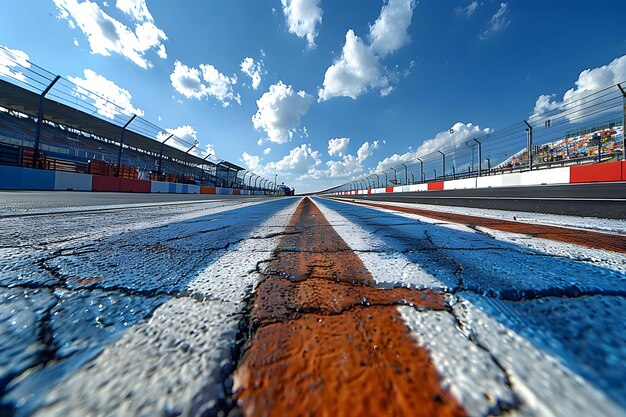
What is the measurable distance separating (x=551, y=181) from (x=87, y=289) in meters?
9.43

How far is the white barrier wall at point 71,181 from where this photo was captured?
9.07 m

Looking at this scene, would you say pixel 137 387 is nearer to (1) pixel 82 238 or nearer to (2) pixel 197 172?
(1) pixel 82 238

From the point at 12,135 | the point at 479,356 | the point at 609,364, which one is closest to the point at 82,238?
the point at 479,356

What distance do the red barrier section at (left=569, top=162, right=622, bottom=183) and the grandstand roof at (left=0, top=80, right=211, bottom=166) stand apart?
27.1 meters

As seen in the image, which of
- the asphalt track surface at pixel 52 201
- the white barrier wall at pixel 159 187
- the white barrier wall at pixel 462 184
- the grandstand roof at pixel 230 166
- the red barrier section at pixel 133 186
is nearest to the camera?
the asphalt track surface at pixel 52 201

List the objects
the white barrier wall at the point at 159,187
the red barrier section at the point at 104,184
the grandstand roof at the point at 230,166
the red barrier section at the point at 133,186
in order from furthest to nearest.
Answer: the grandstand roof at the point at 230,166, the white barrier wall at the point at 159,187, the red barrier section at the point at 133,186, the red barrier section at the point at 104,184

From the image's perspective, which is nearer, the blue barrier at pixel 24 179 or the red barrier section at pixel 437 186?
the blue barrier at pixel 24 179

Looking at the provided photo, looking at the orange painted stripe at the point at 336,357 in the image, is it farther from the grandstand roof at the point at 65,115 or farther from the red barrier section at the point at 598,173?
the grandstand roof at the point at 65,115

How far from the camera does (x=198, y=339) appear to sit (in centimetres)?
45

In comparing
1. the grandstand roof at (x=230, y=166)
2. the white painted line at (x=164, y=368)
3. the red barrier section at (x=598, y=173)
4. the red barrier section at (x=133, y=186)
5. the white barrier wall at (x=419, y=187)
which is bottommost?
the white painted line at (x=164, y=368)

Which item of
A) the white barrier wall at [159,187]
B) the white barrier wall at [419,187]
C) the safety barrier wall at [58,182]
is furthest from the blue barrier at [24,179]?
A: the white barrier wall at [419,187]

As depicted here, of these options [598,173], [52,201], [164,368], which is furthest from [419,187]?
[164,368]

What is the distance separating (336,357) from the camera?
1.34 feet

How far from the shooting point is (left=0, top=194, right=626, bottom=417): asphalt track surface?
1.08 feet
